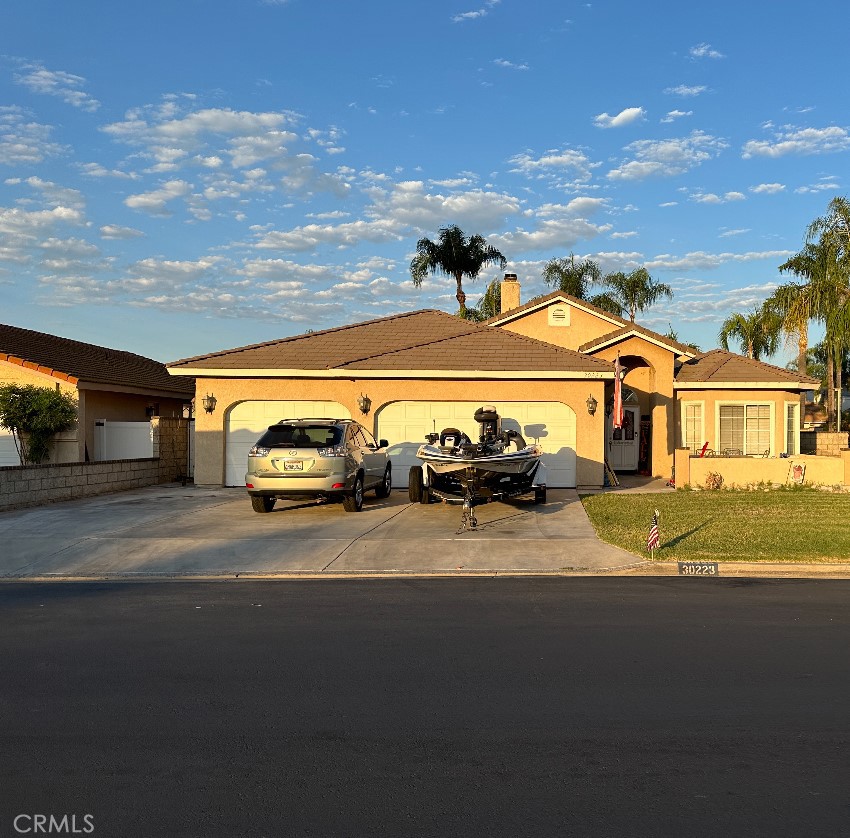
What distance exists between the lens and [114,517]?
14.7 metres

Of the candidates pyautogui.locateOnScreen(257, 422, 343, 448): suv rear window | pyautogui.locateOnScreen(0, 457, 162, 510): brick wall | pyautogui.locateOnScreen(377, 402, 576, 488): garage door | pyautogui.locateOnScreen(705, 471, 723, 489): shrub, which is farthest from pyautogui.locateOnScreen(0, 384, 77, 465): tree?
pyautogui.locateOnScreen(705, 471, 723, 489): shrub

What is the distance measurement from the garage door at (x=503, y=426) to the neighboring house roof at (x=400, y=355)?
1.00m

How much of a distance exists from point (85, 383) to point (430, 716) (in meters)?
19.9

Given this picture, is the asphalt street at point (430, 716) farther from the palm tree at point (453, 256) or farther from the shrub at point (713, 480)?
the palm tree at point (453, 256)

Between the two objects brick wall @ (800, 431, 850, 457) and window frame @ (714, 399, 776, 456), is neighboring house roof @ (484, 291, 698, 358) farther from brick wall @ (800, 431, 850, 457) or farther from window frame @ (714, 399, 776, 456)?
brick wall @ (800, 431, 850, 457)

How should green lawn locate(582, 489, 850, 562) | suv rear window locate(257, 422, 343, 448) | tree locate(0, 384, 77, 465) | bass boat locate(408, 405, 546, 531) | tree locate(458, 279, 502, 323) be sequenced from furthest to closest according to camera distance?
tree locate(458, 279, 502, 323) → tree locate(0, 384, 77, 465) → suv rear window locate(257, 422, 343, 448) → bass boat locate(408, 405, 546, 531) → green lawn locate(582, 489, 850, 562)

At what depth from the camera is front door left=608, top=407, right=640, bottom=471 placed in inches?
1003

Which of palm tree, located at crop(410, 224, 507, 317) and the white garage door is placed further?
palm tree, located at crop(410, 224, 507, 317)

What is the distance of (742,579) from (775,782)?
615 centimetres

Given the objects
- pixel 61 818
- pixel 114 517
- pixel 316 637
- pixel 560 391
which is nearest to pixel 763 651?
pixel 316 637

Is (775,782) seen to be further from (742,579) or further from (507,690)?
(742,579)

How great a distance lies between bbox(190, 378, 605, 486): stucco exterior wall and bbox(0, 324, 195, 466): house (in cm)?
407

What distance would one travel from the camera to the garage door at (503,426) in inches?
815

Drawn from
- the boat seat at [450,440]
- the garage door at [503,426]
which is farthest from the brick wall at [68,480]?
the boat seat at [450,440]
